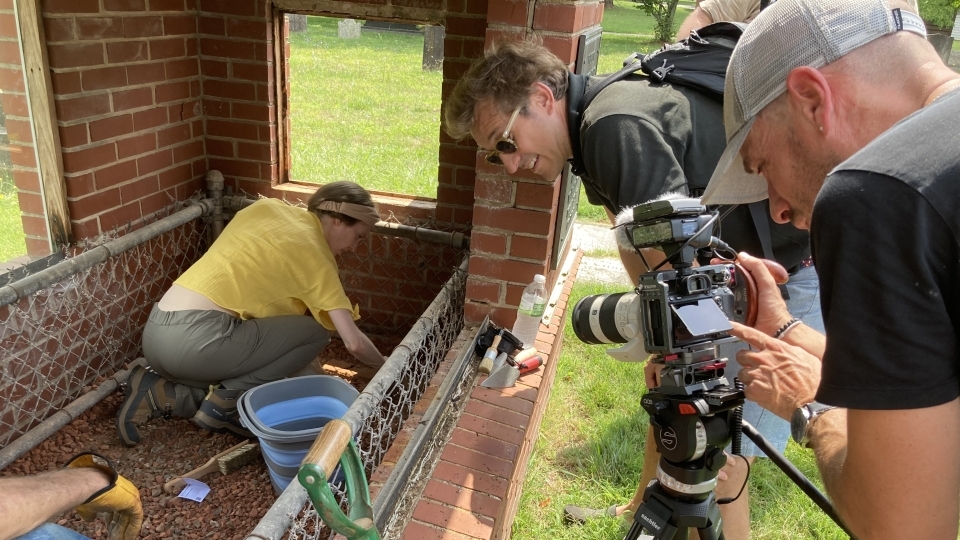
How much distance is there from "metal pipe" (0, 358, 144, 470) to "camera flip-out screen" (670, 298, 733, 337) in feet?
8.63

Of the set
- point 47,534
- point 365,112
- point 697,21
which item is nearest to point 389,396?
point 47,534

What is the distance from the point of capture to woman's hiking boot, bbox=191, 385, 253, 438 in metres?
3.06

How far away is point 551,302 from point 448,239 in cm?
63

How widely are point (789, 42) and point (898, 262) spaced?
50 centimetres

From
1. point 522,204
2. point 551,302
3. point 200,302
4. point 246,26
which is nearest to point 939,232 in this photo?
point 522,204

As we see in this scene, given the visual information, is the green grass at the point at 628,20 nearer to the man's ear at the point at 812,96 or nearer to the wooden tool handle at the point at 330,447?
the man's ear at the point at 812,96

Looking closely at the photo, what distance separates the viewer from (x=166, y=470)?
113 inches

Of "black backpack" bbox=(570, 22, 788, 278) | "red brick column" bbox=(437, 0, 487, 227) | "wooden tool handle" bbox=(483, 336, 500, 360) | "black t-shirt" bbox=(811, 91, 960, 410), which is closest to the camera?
"black t-shirt" bbox=(811, 91, 960, 410)

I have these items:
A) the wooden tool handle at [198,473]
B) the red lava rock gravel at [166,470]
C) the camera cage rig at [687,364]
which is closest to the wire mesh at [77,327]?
the red lava rock gravel at [166,470]

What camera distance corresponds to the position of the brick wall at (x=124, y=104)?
2.83 metres

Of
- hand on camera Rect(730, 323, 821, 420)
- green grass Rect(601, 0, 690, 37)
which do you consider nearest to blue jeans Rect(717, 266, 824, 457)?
hand on camera Rect(730, 323, 821, 420)

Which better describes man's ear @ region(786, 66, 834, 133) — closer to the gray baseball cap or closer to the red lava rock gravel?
the gray baseball cap

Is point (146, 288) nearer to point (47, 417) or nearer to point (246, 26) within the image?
point (47, 417)

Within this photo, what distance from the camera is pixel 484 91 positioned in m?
2.31
